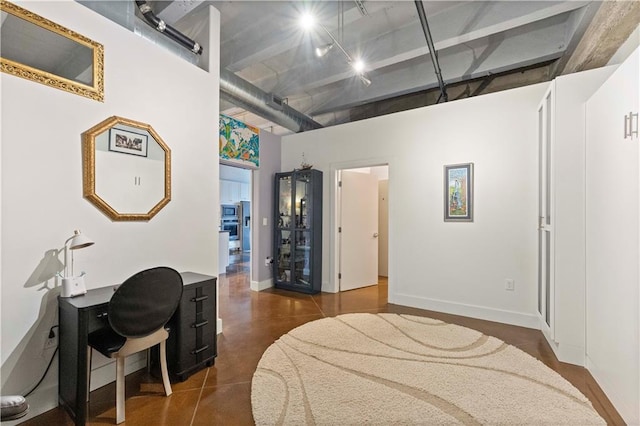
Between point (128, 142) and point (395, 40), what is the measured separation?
3.29m

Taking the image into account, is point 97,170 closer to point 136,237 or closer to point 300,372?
point 136,237

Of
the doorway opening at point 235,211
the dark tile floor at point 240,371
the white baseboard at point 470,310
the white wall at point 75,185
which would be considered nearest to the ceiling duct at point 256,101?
the white wall at point 75,185

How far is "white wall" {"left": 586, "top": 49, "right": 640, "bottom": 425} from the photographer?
1.71m

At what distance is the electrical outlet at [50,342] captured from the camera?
6.23ft

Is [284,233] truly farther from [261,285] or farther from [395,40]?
[395,40]

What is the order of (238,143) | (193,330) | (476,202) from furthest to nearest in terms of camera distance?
(238,143) < (476,202) < (193,330)

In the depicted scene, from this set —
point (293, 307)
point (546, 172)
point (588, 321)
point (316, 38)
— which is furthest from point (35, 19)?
point (588, 321)

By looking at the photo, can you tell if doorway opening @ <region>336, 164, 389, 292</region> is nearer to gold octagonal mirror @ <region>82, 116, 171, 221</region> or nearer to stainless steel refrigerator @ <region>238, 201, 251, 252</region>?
gold octagonal mirror @ <region>82, 116, 171, 221</region>

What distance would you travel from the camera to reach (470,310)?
3580 mm

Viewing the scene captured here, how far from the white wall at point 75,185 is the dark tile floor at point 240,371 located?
0.56m

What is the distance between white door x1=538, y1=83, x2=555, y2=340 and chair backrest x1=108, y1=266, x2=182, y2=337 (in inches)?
128

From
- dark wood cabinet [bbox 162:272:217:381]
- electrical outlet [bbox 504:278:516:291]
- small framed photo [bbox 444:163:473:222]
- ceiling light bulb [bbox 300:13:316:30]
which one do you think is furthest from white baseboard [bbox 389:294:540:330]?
ceiling light bulb [bbox 300:13:316:30]

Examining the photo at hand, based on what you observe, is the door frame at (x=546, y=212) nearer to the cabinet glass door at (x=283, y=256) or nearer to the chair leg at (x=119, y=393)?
the chair leg at (x=119, y=393)

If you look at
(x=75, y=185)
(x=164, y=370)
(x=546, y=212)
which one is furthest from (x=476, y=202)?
(x=75, y=185)
